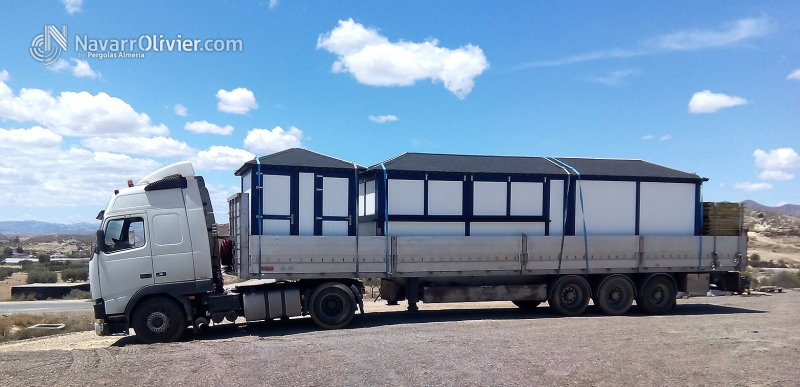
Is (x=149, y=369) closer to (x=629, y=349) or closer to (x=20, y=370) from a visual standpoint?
(x=20, y=370)

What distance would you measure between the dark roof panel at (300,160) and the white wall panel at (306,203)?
29cm

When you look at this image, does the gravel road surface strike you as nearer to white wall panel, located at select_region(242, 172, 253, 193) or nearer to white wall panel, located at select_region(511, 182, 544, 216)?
white wall panel, located at select_region(242, 172, 253, 193)

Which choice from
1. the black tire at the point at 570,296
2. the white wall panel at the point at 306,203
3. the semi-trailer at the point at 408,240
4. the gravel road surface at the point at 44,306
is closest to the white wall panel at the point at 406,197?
the semi-trailer at the point at 408,240

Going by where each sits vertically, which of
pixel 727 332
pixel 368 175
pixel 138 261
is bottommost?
pixel 727 332

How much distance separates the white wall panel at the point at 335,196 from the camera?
13.9m

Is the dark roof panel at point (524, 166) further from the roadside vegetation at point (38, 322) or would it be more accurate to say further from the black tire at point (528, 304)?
the roadside vegetation at point (38, 322)

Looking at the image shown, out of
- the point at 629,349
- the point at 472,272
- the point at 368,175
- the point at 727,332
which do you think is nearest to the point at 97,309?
the point at 368,175

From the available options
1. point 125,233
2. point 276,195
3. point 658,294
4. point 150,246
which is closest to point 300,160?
point 276,195

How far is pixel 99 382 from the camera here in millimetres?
8094

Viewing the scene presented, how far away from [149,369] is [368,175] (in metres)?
7.16

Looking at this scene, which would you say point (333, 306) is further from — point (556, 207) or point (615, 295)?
point (615, 295)

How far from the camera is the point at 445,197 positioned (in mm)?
14742

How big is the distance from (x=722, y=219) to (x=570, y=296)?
4.78 meters

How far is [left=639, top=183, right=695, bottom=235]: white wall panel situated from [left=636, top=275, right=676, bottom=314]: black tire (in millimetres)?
1278
